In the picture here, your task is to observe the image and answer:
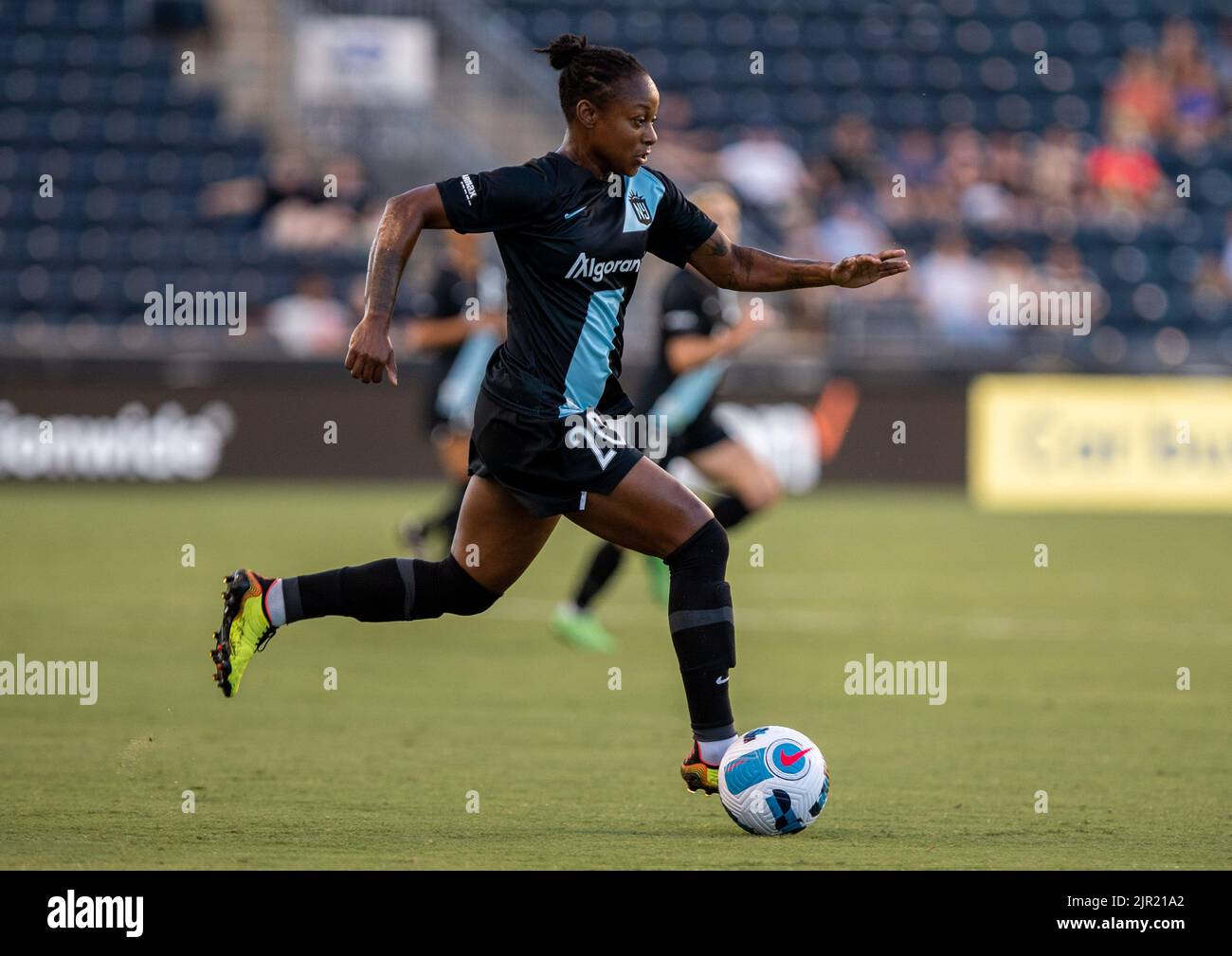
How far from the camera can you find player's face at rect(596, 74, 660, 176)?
20.3ft

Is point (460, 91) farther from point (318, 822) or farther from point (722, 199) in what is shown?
point (318, 822)

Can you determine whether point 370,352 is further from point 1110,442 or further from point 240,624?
point 1110,442

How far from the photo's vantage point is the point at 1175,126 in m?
24.8

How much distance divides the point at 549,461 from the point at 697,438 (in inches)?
198

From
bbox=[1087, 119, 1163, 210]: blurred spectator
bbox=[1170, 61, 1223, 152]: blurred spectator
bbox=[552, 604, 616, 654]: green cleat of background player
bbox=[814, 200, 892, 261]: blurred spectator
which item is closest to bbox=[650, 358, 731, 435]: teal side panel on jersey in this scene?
bbox=[552, 604, 616, 654]: green cleat of background player

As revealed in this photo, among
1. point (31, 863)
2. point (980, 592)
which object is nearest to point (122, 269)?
point (980, 592)

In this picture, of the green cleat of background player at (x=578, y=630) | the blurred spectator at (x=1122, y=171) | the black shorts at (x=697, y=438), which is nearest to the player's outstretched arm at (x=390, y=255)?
the green cleat of background player at (x=578, y=630)

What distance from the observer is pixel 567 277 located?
20.6 feet

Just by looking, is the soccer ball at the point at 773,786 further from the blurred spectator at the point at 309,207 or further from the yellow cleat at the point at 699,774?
A: the blurred spectator at the point at 309,207

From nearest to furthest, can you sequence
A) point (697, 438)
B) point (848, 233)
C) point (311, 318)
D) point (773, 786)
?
point (773, 786)
point (697, 438)
point (311, 318)
point (848, 233)

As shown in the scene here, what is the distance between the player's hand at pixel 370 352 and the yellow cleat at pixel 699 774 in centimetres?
157

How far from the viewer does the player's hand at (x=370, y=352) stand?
18.6ft

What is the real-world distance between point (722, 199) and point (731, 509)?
1746mm

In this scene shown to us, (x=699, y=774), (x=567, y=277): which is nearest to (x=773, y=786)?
(x=699, y=774)
